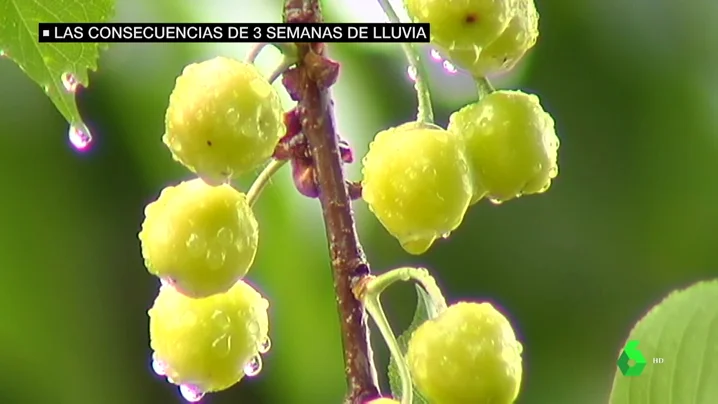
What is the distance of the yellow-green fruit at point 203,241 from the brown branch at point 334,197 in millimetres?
45

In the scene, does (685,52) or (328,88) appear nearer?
(328,88)

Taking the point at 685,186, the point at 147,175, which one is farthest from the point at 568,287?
the point at 147,175

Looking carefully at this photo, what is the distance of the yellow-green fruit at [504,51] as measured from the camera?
0.51 m

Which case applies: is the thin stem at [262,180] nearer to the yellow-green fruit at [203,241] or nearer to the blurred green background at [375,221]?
the yellow-green fruit at [203,241]

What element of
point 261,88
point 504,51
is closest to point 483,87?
point 504,51

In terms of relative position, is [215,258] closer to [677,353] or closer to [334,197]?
A: [334,197]

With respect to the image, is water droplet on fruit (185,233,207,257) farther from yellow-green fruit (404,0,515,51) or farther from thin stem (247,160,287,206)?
yellow-green fruit (404,0,515,51)

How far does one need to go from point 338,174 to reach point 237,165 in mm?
50

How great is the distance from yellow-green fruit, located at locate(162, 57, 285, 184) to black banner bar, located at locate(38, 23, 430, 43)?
31 mm

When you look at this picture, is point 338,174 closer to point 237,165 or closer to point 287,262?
point 237,165

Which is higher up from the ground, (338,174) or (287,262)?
(287,262)

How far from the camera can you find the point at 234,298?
0.54m

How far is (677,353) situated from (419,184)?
21cm

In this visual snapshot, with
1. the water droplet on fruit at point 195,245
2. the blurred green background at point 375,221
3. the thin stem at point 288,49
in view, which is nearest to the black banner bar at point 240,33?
the thin stem at point 288,49
